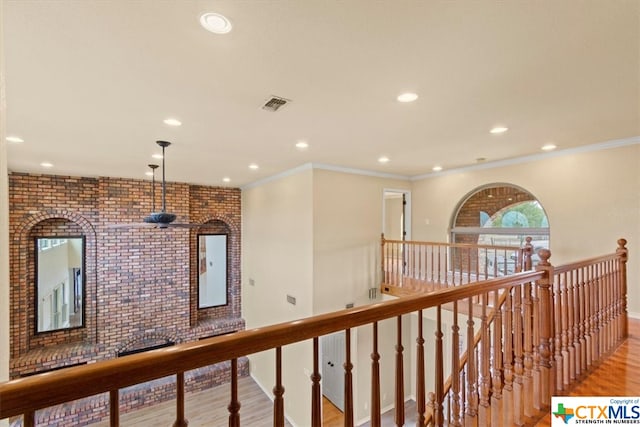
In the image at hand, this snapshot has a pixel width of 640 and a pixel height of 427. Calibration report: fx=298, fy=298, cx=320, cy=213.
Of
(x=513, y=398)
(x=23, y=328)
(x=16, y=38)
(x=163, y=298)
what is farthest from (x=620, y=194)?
(x=23, y=328)

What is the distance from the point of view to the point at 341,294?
5398 mm

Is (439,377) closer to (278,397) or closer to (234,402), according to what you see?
(278,397)

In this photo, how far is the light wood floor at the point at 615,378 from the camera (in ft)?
7.27

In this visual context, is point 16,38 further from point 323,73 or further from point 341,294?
point 341,294

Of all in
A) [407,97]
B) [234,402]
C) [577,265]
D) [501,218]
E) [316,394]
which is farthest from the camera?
[501,218]

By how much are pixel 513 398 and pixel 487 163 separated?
4.21 metres

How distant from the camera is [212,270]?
782 cm

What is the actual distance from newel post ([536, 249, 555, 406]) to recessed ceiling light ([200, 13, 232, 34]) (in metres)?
2.44

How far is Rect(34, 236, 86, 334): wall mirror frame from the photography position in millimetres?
5859

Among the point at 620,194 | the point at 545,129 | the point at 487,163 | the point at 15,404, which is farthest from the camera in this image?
the point at 487,163

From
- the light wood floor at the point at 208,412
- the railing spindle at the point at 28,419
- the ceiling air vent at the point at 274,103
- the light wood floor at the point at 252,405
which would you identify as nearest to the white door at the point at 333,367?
the light wood floor at the point at 252,405

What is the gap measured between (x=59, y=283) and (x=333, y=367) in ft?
19.2

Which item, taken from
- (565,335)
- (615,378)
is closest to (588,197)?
(615,378)

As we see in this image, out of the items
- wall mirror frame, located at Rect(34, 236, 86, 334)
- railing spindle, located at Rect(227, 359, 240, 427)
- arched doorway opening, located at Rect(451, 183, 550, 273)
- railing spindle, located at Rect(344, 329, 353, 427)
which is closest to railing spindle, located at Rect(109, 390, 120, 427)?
A: railing spindle, located at Rect(227, 359, 240, 427)
